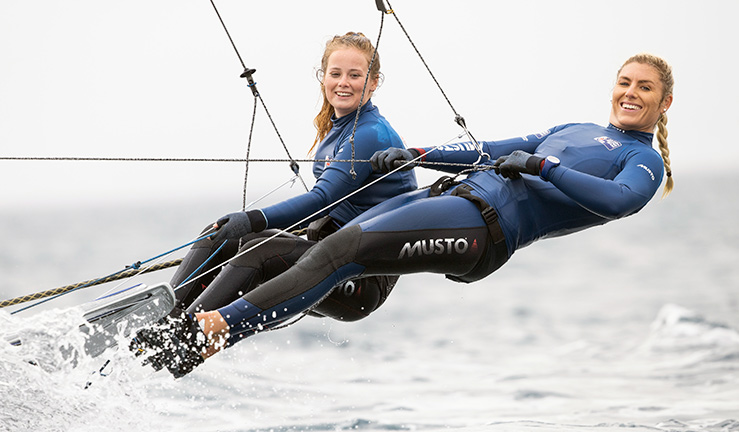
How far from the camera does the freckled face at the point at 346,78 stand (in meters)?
2.93

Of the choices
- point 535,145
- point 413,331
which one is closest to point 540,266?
point 413,331

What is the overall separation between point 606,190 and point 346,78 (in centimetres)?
94

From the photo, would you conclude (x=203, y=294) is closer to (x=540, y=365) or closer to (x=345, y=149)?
(x=345, y=149)

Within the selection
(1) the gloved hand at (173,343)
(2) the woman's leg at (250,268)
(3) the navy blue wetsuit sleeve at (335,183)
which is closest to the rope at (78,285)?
(2) the woman's leg at (250,268)

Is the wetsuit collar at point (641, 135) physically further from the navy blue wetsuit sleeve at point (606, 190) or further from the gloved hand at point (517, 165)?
the gloved hand at point (517, 165)

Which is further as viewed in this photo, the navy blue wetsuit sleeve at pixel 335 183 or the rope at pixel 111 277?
the navy blue wetsuit sleeve at pixel 335 183

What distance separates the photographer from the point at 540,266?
1764 centimetres

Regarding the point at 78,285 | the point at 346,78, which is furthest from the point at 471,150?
the point at 78,285

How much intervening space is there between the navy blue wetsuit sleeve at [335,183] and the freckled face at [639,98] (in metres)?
0.80

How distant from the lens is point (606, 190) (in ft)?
8.29

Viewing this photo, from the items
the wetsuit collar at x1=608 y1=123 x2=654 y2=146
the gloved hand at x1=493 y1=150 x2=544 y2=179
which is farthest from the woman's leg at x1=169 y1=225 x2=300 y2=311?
the wetsuit collar at x1=608 y1=123 x2=654 y2=146

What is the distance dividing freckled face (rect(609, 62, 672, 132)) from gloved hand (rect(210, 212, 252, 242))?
1287mm

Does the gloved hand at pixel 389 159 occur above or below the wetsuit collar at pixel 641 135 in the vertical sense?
above

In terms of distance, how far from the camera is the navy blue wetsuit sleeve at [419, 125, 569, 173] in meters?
2.97
